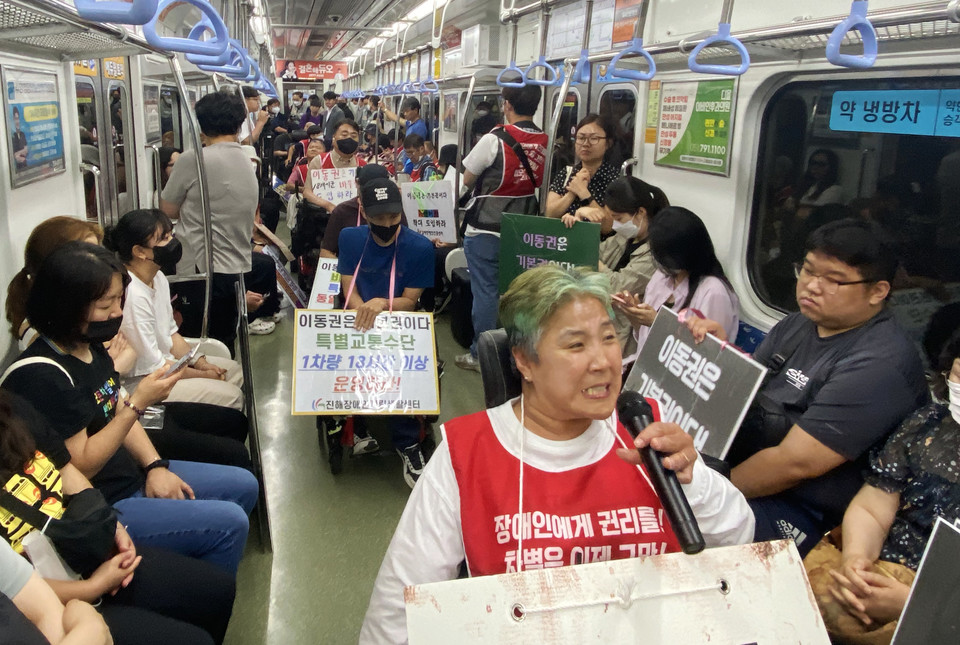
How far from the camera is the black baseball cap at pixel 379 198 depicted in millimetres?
3539

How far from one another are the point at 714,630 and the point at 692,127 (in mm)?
3027

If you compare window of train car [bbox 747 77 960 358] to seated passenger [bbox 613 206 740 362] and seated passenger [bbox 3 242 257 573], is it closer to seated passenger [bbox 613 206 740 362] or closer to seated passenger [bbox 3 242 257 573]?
seated passenger [bbox 613 206 740 362]

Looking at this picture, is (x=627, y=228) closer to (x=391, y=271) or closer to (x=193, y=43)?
(x=391, y=271)

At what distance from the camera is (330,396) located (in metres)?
3.37

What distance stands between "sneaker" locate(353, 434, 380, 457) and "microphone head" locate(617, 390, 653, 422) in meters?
2.42

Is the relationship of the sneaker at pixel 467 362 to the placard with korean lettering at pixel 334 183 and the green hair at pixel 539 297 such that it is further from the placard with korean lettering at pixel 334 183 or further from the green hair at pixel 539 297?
the green hair at pixel 539 297

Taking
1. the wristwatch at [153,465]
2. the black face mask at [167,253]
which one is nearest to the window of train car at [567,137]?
the black face mask at [167,253]

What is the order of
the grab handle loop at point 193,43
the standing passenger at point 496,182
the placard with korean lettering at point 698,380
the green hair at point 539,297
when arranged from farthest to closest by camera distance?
the standing passenger at point 496,182 → the placard with korean lettering at point 698,380 → the grab handle loop at point 193,43 → the green hair at point 539,297

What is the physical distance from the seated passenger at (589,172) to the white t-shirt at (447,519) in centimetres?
285

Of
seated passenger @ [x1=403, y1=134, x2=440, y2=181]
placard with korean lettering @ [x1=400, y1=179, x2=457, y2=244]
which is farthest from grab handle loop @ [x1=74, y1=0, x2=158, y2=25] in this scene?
seated passenger @ [x1=403, y1=134, x2=440, y2=181]

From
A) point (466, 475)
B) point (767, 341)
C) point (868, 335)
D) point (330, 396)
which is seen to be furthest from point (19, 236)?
point (868, 335)

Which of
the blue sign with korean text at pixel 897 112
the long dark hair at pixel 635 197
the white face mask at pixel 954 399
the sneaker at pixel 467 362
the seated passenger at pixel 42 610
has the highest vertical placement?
the blue sign with korean text at pixel 897 112

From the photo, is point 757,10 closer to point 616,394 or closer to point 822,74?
point 822,74

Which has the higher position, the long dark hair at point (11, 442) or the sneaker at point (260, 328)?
the long dark hair at point (11, 442)
